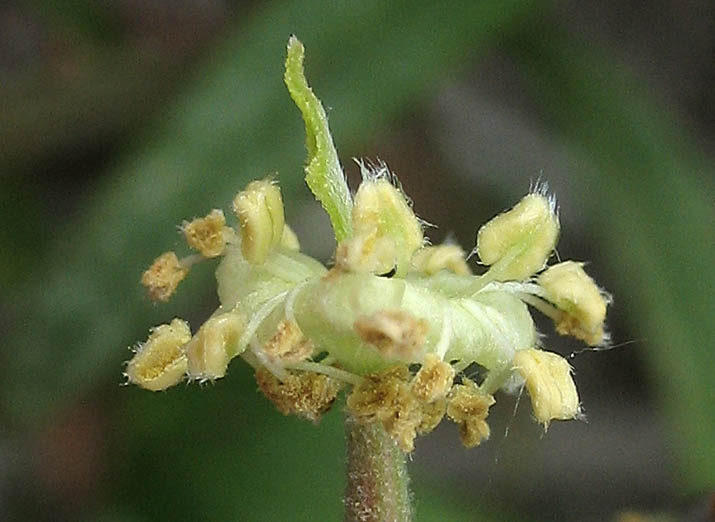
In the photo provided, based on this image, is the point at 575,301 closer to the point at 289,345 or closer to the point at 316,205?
the point at 289,345

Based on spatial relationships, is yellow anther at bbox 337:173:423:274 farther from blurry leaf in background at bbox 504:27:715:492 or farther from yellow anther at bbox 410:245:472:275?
blurry leaf in background at bbox 504:27:715:492

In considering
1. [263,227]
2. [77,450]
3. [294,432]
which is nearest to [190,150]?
[294,432]

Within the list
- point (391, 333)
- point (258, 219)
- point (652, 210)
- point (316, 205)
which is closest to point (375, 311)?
point (391, 333)

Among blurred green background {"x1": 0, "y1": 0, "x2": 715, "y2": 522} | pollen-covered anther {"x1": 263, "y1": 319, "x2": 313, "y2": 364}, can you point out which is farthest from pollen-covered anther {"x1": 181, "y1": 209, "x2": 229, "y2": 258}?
blurred green background {"x1": 0, "y1": 0, "x2": 715, "y2": 522}

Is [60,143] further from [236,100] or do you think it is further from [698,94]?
[698,94]

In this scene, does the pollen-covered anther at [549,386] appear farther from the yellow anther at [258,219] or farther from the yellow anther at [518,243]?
the yellow anther at [258,219]

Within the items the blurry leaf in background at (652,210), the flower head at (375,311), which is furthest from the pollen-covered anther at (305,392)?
the blurry leaf in background at (652,210)
